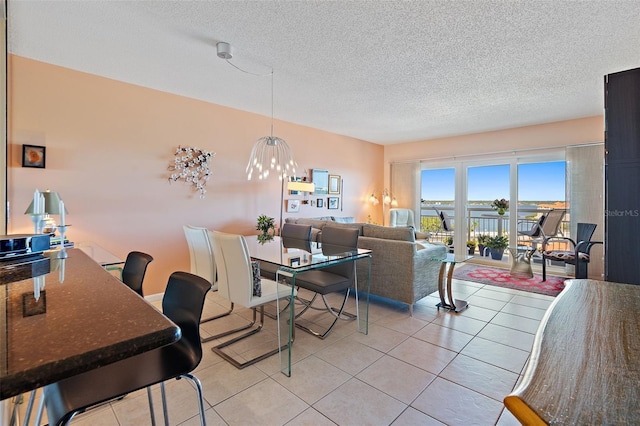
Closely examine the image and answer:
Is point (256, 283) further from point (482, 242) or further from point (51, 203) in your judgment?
point (482, 242)

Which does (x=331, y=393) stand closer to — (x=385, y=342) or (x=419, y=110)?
(x=385, y=342)

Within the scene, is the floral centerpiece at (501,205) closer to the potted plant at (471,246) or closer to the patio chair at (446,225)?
the potted plant at (471,246)

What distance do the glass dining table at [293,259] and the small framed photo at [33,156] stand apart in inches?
86.5

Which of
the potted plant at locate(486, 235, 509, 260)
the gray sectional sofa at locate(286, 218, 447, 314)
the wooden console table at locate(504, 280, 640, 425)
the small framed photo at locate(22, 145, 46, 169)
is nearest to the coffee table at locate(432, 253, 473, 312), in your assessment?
the gray sectional sofa at locate(286, 218, 447, 314)

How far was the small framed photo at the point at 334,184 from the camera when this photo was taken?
6.04 meters

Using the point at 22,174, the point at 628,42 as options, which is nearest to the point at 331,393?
the point at 22,174

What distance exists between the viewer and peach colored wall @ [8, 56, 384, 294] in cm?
293

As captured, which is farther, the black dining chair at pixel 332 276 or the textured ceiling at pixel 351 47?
the black dining chair at pixel 332 276

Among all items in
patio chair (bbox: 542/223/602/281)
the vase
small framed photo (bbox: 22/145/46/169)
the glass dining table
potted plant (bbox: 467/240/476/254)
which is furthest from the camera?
potted plant (bbox: 467/240/476/254)

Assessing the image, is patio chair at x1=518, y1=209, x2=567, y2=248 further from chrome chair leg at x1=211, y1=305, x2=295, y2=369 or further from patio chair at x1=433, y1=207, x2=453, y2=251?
chrome chair leg at x1=211, y1=305, x2=295, y2=369

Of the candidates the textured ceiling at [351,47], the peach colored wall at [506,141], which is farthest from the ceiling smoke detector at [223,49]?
the peach colored wall at [506,141]

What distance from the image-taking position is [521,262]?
5133 mm

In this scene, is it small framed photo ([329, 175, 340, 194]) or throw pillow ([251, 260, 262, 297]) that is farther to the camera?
small framed photo ([329, 175, 340, 194])

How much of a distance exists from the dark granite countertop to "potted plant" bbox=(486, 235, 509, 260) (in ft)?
20.4
